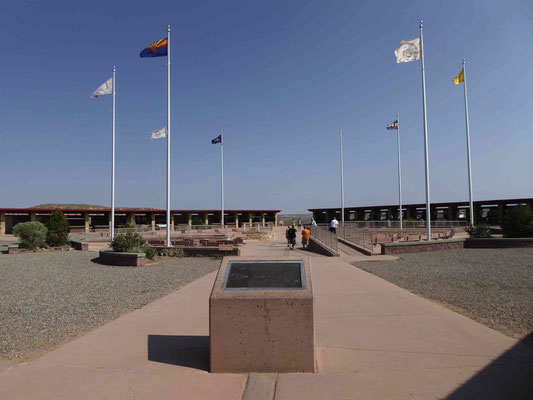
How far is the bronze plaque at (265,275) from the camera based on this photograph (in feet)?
13.0

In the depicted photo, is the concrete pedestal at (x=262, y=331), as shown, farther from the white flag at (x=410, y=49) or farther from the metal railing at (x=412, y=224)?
the metal railing at (x=412, y=224)

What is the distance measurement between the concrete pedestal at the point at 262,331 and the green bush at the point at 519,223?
63.2 feet

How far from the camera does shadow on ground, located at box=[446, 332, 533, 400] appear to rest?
321 centimetres

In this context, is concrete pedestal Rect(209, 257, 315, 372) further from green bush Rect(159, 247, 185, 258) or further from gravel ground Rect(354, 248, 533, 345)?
green bush Rect(159, 247, 185, 258)

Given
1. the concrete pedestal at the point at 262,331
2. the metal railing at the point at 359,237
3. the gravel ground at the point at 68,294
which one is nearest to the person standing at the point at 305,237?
the metal railing at the point at 359,237

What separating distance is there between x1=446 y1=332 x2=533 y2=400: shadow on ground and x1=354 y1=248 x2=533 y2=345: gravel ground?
1253mm

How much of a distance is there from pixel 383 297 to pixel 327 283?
6.60 ft

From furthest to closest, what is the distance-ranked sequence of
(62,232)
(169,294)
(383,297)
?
(62,232)
(169,294)
(383,297)

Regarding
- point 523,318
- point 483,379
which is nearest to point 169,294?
point 483,379

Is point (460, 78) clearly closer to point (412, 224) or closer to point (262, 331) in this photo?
point (412, 224)

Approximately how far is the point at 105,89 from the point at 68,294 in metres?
16.7

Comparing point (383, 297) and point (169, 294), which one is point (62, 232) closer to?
point (169, 294)

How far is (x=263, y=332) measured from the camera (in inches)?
146

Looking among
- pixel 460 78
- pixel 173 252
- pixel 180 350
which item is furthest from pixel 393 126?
pixel 180 350
